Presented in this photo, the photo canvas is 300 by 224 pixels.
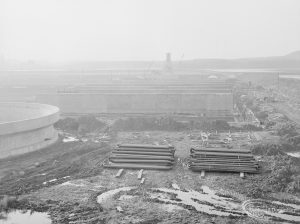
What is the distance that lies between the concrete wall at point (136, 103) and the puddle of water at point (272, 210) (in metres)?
14.0

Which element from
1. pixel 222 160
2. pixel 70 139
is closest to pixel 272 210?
pixel 222 160

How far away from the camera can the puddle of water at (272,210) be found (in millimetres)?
8930

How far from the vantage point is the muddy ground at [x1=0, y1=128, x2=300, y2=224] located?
8.98 m

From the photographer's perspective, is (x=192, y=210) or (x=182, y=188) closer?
(x=192, y=210)

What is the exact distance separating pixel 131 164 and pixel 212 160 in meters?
2.77

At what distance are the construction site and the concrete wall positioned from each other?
4.29ft

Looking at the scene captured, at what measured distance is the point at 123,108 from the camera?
2475 cm

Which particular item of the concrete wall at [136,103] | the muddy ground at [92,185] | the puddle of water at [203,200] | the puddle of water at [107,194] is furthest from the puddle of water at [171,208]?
the concrete wall at [136,103]

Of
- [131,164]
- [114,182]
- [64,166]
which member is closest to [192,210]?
[114,182]

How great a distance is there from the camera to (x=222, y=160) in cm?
1279

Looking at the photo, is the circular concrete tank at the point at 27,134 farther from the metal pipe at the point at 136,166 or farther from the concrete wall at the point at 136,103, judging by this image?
the concrete wall at the point at 136,103

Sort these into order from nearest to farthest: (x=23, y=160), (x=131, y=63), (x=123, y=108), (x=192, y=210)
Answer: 1. (x=192, y=210)
2. (x=23, y=160)
3. (x=123, y=108)
4. (x=131, y=63)

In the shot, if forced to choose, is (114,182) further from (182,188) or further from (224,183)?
(224,183)

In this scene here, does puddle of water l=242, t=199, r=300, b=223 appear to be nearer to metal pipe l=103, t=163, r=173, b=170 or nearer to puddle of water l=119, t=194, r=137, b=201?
puddle of water l=119, t=194, r=137, b=201
